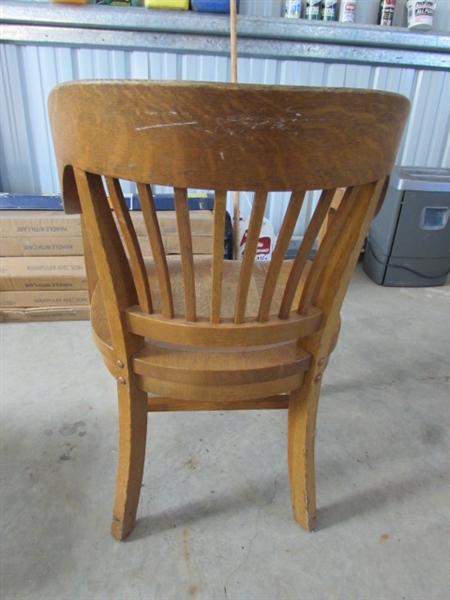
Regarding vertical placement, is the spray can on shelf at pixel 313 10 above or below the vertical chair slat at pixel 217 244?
above

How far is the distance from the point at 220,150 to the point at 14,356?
1480 mm

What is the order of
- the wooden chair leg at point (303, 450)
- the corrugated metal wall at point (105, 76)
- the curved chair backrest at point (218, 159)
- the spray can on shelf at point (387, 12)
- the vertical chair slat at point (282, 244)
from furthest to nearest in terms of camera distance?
the spray can on shelf at point (387, 12)
the corrugated metal wall at point (105, 76)
the wooden chair leg at point (303, 450)
the vertical chair slat at point (282, 244)
the curved chair backrest at point (218, 159)

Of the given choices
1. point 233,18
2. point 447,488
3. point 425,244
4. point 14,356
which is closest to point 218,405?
point 447,488

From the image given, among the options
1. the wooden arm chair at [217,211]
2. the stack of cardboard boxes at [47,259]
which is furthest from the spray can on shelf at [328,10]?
the wooden arm chair at [217,211]

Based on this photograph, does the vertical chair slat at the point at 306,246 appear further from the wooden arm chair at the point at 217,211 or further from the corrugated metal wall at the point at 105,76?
the corrugated metal wall at the point at 105,76

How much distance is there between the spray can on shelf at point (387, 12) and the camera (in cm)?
224

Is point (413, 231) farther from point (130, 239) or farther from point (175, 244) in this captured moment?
point (130, 239)

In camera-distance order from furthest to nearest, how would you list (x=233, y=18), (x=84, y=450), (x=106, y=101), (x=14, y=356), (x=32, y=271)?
(x=32, y=271) → (x=14, y=356) → (x=233, y=18) → (x=84, y=450) → (x=106, y=101)

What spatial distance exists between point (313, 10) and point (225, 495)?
2.35m

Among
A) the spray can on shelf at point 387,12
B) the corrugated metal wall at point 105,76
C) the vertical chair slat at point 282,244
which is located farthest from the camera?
the spray can on shelf at point 387,12

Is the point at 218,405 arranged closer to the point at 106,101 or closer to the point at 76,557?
A: the point at 76,557

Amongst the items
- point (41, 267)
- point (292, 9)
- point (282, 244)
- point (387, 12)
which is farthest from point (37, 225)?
point (387, 12)

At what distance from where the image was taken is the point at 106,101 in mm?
525

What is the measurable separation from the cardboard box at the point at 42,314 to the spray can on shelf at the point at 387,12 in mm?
2195
